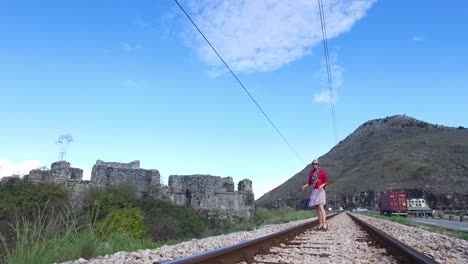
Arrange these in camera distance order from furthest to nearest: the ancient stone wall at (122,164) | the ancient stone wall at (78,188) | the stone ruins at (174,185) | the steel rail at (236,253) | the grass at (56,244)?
1. the ancient stone wall at (122,164)
2. the stone ruins at (174,185)
3. the ancient stone wall at (78,188)
4. the grass at (56,244)
5. the steel rail at (236,253)

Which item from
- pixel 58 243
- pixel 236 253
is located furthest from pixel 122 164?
pixel 236 253

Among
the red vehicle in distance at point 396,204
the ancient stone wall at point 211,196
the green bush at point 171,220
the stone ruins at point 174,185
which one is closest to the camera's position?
the green bush at point 171,220

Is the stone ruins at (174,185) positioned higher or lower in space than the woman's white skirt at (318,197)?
higher

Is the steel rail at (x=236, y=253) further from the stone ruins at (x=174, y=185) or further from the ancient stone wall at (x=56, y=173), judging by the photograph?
the ancient stone wall at (x=56, y=173)

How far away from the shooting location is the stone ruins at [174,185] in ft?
84.2

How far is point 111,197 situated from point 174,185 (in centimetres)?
776

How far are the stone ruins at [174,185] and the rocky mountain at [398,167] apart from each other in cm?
4589

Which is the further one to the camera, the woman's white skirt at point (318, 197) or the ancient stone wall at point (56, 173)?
the ancient stone wall at point (56, 173)

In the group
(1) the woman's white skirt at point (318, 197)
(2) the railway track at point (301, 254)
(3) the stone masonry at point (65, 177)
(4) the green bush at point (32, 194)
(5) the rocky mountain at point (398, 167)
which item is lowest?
(2) the railway track at point (301, 254)

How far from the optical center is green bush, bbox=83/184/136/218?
21.5 meters

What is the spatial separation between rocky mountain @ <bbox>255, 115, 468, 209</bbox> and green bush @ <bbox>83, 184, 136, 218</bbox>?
54.7m

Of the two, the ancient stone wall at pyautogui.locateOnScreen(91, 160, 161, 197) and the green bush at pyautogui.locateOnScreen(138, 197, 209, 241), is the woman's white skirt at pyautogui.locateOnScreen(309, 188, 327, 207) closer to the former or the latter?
the green bush at pyautogui.locateOnScreen(138, 197, 209, 241)

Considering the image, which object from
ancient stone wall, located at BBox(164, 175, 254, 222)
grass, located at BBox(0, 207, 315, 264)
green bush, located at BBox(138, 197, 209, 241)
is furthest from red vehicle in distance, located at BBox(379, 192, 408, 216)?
grass, located at BBox(0, 207, 315, 264)

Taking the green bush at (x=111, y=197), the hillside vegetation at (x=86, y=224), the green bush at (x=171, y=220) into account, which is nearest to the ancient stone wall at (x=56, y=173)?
the hillside vegetation at (x=86, y=224)
